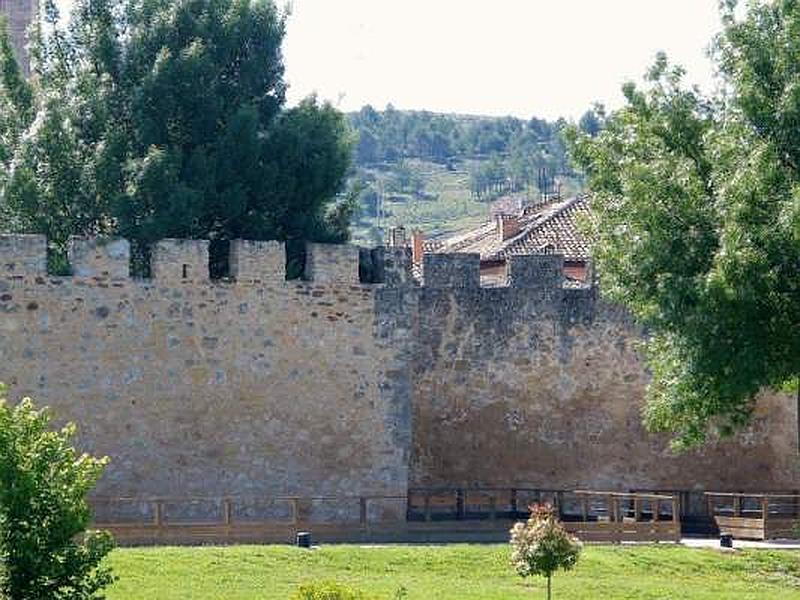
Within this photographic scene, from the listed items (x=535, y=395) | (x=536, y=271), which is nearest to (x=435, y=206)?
(x=535, y=395)

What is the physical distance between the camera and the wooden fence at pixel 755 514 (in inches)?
1078

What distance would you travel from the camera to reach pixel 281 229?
2783 cm

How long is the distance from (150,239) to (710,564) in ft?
29.3

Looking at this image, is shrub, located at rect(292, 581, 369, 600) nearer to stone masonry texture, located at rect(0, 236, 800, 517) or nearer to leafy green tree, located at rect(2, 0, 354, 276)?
stone masonry texture, located at rect(0, 236, 800, 517)

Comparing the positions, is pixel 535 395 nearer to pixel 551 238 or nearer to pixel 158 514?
pixel 158 514

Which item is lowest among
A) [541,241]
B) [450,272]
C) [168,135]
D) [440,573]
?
[440,573]

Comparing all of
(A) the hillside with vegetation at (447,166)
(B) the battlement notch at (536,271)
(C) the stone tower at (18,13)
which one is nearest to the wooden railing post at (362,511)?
(B) the battlement notch at (536,271)

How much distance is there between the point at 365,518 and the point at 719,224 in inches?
286

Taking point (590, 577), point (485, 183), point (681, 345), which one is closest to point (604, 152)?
point (681, 345)

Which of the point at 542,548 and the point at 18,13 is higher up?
the point at 18,13

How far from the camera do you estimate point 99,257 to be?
2517cm

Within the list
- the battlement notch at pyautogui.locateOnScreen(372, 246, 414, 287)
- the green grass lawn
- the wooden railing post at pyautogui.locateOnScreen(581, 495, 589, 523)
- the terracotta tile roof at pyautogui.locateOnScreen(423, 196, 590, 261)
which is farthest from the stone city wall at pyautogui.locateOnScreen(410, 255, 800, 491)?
the terracotta tile roof at pyautogui.locateOnScreen(423, 196, 590, 261)

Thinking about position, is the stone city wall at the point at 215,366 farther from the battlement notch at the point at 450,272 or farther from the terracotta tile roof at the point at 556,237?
the terracotta tile roof at the point at 556,237

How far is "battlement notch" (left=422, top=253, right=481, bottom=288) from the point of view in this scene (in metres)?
29.4
